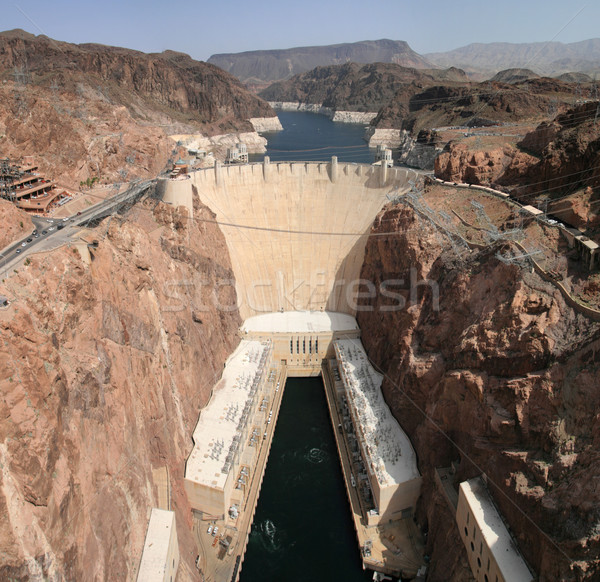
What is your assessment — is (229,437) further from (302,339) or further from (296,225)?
(296,225)

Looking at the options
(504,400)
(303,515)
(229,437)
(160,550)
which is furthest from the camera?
(229,437)

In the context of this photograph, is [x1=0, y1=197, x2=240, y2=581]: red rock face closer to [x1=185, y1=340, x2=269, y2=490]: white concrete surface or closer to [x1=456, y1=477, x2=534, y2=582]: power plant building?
[x1=185, y1=340, x2=269, y2=490]: white concrete surface

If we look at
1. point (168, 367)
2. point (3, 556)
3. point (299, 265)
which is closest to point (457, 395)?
point (168, 367)

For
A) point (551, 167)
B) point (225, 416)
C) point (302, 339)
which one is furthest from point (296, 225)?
point (551, 167)

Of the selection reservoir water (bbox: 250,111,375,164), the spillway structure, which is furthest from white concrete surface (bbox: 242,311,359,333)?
reservoir water (bbox: 250,111,375,164)

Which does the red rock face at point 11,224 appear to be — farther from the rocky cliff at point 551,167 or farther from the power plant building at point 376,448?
the rocky cliff at point 551,167

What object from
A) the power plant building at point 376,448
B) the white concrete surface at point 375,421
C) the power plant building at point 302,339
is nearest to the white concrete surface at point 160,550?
the power plant building at point 376,448

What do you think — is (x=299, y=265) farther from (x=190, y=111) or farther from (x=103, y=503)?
(x=190, y=111)
